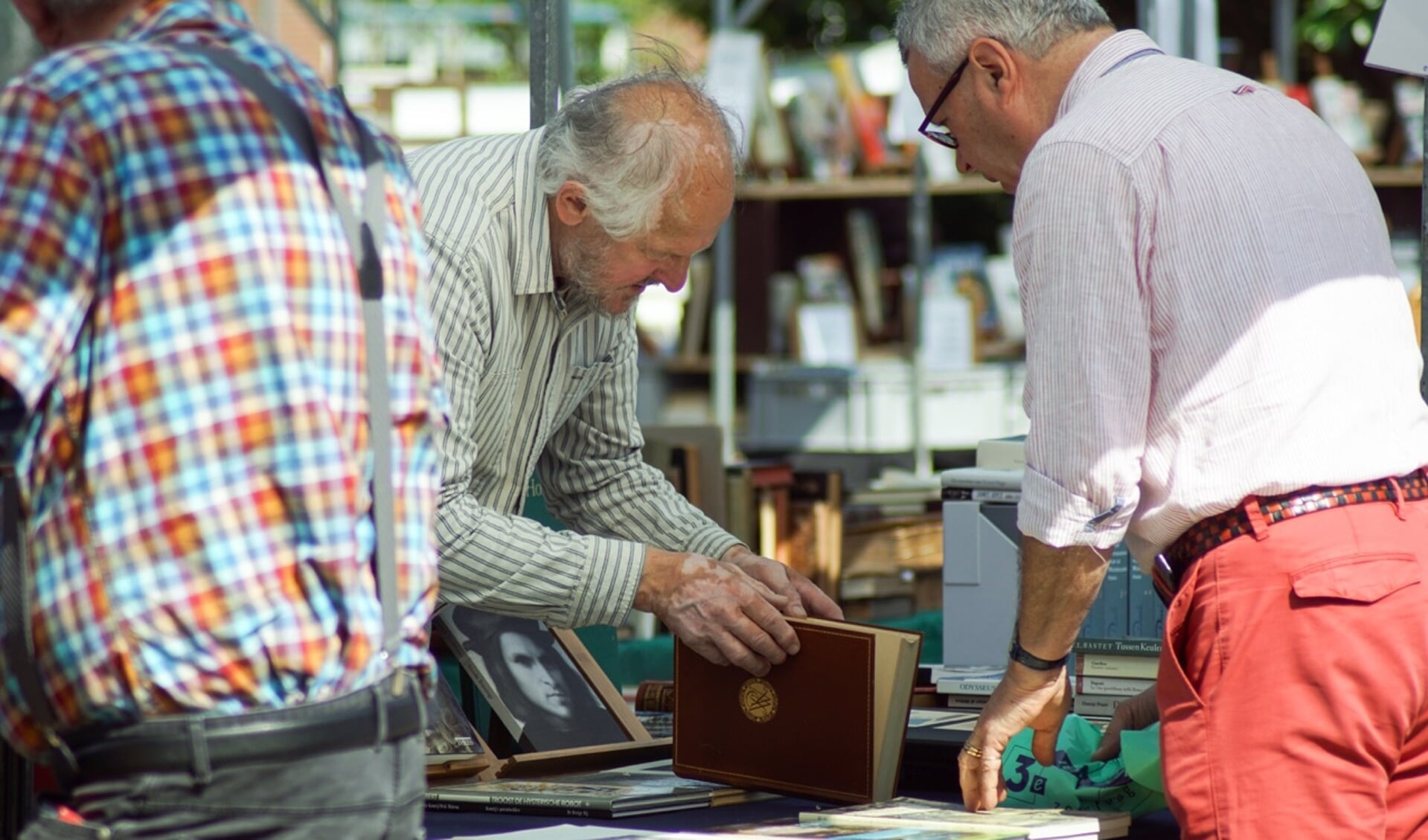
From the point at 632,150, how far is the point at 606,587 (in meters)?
0.56

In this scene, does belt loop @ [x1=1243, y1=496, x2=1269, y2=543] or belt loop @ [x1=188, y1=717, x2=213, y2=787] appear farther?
belt loop @ [x1=1243, y1=496, x2=1269, y2=543]

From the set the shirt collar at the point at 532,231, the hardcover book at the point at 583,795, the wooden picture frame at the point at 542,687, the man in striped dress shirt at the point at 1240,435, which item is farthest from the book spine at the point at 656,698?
the man in striped dress shirt at the point at 1240,435

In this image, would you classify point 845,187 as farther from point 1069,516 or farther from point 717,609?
point 1069,516

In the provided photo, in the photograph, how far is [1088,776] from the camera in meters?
2.01

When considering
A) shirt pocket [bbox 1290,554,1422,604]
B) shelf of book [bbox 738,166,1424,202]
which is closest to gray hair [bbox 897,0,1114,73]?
shirt pocket [bbox 1290,554,1422,604]

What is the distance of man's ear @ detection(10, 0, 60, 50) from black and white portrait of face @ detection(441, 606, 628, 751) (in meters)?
1.21

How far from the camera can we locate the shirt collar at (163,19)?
4.08 feet

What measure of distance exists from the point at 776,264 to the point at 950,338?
786mm

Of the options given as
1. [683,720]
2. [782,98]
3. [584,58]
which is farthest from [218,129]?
[584,58]

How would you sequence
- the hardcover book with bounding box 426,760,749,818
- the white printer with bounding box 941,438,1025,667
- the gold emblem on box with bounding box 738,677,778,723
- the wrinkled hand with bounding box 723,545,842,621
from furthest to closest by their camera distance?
1. the white printer with bounding box 941,438,1025,667
2. the wrinkled hand with bounding box 723,545,842,621
3. the gold emblem on box with bounding box 738,677,778,723
4. the hardcover book with bounding box 426,760,749,818

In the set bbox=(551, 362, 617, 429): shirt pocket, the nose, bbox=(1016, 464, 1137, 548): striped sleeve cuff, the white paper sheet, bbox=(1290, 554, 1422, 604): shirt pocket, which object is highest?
the white paper sheet

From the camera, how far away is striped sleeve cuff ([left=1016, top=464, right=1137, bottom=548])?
167cm

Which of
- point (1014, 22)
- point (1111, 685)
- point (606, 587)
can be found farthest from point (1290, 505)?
point (606, 587)

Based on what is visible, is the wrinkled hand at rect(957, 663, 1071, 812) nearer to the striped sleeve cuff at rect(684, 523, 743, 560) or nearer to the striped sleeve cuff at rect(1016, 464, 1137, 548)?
the striped sleeve cuff at rect(1016, 464, 1137, 548)
